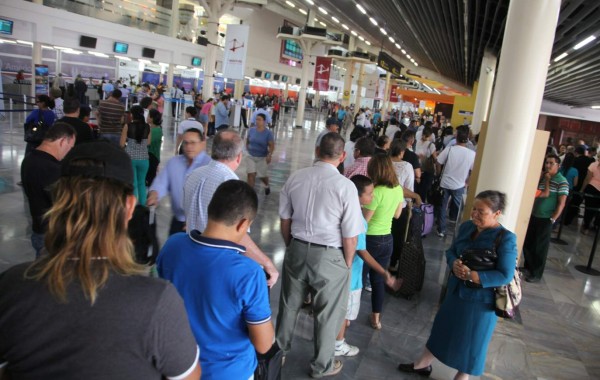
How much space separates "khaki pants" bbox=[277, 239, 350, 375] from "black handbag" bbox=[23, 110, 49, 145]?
458 centimetres

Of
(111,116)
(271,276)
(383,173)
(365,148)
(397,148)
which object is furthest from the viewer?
(111,116)

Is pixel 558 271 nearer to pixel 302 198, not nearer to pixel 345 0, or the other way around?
pixel 302 198

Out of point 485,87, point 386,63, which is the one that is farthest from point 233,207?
point 485,87

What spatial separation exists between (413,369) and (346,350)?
551mm

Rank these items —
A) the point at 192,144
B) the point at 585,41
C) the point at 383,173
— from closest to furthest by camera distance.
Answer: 1. the point at 192,144
2. the point at 383,173
3. the point at 585,41

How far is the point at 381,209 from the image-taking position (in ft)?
13.1

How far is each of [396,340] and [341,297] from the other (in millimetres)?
1266

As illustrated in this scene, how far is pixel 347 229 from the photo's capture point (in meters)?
3.04

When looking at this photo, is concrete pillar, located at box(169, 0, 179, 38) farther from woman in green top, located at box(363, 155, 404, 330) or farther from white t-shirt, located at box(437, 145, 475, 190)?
woman in green top, located at box(363, 155, 404, 330)

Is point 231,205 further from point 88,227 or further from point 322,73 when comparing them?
point 322,73

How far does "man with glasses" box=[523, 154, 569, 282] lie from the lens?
5906 mm

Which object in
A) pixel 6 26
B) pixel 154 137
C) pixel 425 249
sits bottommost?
pixel 425 249

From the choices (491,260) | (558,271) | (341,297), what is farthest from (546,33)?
(558,271)

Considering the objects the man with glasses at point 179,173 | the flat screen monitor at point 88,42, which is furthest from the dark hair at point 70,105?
the flat screen monitor at point 88,42
